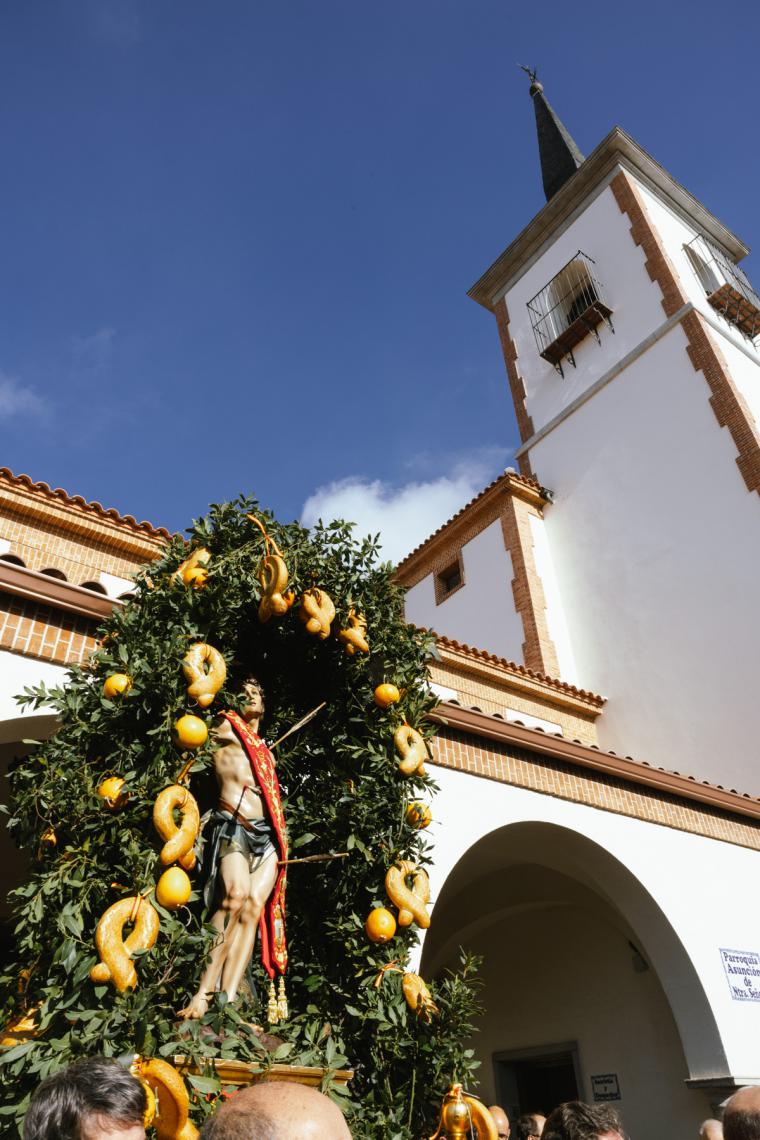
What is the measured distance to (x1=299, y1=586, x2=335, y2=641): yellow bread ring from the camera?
420cm

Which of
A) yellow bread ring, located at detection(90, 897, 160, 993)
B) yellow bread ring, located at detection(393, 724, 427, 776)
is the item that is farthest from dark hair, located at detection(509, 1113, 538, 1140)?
yellow bread ring, located at detection(90, 897, 160, 993)

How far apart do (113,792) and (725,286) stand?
14588mm

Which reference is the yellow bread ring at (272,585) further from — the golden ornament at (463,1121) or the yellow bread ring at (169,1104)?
the golden ornament at (463,1121)

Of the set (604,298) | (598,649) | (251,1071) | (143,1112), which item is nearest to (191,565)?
(251,1071)

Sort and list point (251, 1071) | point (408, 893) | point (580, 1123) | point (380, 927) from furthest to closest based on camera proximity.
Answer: point (408, 893) < point (380, 927) < point (251, 1071) < point (580, 1123)

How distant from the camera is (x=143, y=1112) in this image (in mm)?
1818

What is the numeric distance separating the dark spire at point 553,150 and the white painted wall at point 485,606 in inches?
487

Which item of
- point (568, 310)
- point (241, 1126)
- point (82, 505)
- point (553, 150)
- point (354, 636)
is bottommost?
point (241, 1126)

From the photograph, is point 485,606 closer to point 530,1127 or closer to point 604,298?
point 604,298

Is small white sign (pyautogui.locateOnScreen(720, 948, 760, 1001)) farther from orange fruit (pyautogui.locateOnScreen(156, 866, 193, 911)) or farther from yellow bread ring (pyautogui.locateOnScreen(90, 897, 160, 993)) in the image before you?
yellow bread ring (pyautogui.locateOnScreen(90, 897, 160, 993))

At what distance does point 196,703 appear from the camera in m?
3.61

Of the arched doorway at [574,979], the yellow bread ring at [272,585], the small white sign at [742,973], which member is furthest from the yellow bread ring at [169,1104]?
the small white sign at [742,973]

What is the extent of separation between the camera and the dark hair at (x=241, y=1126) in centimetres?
135

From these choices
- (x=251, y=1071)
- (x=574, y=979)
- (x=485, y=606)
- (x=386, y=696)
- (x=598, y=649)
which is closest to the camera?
(x=251, y=1071)
